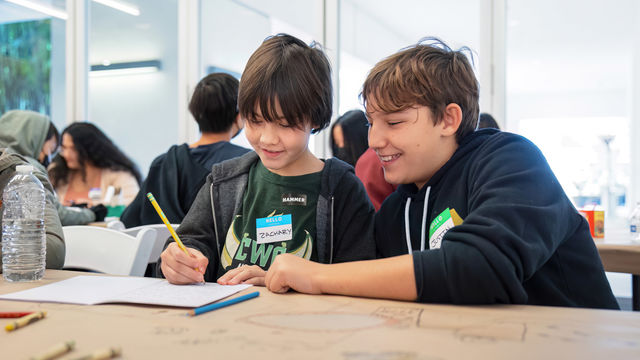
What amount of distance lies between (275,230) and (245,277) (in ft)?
0.85

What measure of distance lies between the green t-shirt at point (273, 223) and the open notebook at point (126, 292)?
0.29 metres

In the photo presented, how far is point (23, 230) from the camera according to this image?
124cm

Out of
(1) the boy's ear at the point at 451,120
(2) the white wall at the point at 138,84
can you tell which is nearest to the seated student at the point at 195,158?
(1) the boy's ear at the point at 451,120

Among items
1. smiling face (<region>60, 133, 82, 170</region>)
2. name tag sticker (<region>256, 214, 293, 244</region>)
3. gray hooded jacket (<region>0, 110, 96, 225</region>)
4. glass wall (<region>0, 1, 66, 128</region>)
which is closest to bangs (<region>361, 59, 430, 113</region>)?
name tag sticker (<region>256, 214, 293, 244</region>)

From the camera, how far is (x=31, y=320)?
806 millimetres

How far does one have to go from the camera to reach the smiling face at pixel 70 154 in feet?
15.3

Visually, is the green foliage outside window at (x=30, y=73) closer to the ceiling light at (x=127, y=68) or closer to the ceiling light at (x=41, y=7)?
the ceiling light at (x=41, y=7)

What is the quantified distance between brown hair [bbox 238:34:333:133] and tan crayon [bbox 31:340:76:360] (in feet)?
2.59

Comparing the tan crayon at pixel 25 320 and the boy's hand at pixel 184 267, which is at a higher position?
the boy's hand at pixel 184 267

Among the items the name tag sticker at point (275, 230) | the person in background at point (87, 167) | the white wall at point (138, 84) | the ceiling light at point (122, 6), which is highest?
the ceiling light at point (122, 6)

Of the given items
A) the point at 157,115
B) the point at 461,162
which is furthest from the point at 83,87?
the point at 461,162

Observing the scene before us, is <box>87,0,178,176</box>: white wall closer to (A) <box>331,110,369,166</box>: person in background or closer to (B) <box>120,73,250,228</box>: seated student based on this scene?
(B) <box>120,73,250,228</box>: seated student

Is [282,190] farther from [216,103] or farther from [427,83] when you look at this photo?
[216,103]

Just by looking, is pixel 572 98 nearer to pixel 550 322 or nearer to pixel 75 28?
pixel 550 322
